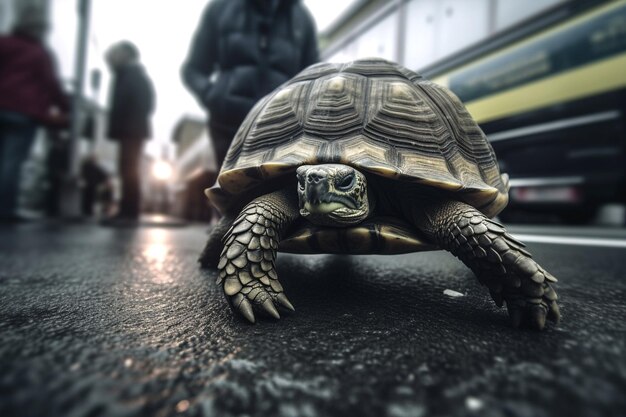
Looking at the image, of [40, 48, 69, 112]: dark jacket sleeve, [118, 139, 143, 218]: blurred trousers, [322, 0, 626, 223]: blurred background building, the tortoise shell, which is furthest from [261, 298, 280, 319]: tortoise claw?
[40, 48, 69, 112]: dark jacket sleeve

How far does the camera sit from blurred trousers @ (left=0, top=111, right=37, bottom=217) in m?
3.42

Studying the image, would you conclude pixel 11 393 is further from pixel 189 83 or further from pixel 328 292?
pixel 189 83

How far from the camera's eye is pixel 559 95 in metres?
2.94

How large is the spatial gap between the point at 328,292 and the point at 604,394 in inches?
25.9

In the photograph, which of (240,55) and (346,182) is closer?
(346,182)

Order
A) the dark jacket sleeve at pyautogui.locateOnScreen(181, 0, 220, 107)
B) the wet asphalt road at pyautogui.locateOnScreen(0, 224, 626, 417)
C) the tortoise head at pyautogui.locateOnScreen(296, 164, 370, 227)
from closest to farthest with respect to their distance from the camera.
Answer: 1. the wet asphalt road at pyautogui.locateOnScreen(0, 224, 626, 417)
2. the tortoise head at pyautogui.locateOnScreen(296, 164, 370, 227)
3. the dark jacket sleeve at pyautogui.locateOnScreen(181, 0, 220, 107)

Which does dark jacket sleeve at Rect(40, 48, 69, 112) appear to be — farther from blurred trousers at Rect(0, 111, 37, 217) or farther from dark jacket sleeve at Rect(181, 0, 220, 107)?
dark jacket sleeve at Rect(181, 0, 220, 107)

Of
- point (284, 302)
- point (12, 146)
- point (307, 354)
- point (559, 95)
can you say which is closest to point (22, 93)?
point (12, 146)

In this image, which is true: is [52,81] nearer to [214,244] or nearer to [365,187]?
[214,244]

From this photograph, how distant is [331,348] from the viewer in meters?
0.58

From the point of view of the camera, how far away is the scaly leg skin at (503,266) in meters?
0.70

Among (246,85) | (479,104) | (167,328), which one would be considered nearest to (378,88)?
(167,328)

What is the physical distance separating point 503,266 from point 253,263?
23.0 inches

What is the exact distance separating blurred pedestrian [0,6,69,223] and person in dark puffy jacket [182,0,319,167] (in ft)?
7.44
